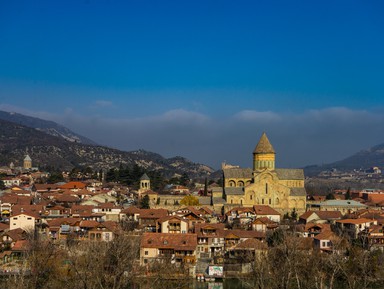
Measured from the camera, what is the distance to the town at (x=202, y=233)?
31.1m

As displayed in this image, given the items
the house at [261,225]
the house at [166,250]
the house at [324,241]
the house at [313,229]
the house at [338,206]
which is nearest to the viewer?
the house at [166,250]

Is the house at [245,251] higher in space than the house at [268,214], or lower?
lower

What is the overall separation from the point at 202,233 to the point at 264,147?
22.5 meters

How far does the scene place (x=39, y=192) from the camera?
70.9 m

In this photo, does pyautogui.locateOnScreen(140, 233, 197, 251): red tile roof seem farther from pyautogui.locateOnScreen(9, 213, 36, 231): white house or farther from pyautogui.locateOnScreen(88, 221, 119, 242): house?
pyautogui.locateOnScreen(9, 213, 36, 231): white house

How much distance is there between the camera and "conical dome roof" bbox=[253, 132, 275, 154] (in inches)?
2514

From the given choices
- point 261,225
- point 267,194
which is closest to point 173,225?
point 261,225

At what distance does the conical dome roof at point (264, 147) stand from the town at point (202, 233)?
11 centimetres

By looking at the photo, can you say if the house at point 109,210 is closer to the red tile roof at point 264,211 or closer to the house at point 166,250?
the red tile roof at point 264,211

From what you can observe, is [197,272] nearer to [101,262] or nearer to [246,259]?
[246,259]

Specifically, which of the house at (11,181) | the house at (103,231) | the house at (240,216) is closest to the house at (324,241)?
the house at (240,216)

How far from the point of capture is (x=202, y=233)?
43781 millimetres

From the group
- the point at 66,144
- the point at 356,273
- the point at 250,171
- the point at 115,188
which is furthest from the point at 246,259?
the point at 66,144

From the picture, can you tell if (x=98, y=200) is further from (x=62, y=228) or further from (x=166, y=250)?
(x=166, y=250)
